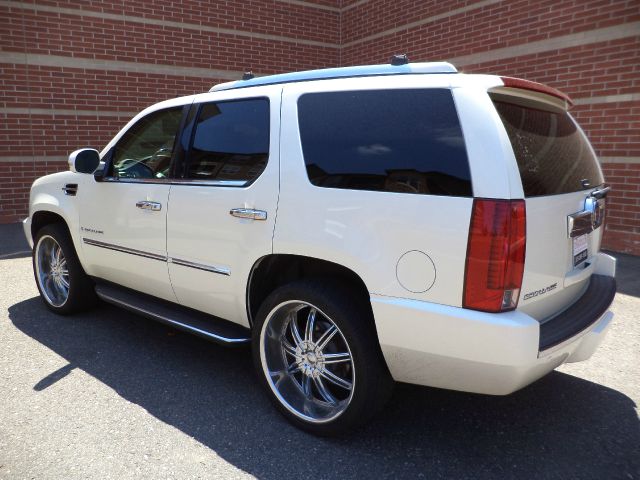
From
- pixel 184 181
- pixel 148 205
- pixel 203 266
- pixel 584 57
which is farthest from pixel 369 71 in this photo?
pixel 584 57

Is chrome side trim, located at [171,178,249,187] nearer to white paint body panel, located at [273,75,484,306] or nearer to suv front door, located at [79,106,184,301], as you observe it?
suv front door, located at [79,106,184,301]

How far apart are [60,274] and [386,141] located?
3.56 m

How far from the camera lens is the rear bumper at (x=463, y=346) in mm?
2180

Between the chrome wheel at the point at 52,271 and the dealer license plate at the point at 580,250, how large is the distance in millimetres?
4050

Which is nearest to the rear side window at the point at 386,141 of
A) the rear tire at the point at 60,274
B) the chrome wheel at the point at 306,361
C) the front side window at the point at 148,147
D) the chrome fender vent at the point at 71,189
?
the chrome wheel at the point at 306,361

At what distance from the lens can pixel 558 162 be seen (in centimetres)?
267

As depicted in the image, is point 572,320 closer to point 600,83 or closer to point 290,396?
point 290,396

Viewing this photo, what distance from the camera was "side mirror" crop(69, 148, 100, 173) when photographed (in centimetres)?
388

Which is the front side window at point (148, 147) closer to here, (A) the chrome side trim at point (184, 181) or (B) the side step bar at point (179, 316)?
(A) the chrome side trim at point (184, 181)

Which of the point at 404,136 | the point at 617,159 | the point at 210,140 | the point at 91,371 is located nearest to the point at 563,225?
the point at 404,136

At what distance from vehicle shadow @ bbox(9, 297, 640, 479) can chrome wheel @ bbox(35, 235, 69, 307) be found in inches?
36.5

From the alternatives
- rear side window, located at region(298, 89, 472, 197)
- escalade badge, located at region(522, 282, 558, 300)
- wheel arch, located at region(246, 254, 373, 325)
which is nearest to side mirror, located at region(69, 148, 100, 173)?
wheel arch, located at region(246, 254, 373, 325)

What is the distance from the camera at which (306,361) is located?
291cm

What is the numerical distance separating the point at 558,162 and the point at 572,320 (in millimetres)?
813
